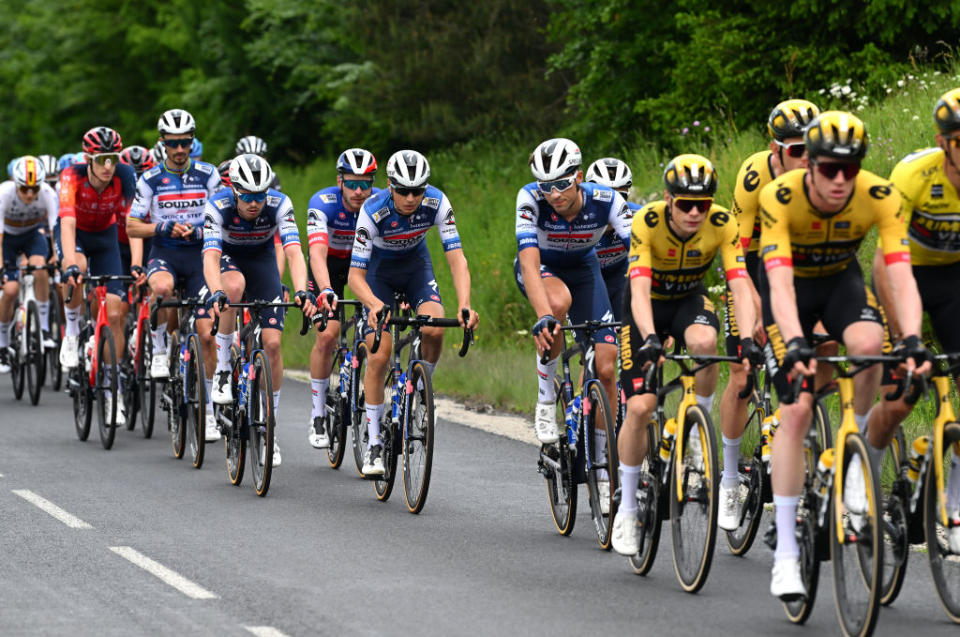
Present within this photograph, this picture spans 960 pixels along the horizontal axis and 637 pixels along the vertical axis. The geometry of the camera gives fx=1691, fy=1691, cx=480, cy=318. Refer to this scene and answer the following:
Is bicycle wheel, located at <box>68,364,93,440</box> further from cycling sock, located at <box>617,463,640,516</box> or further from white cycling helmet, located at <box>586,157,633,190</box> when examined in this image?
cycling sock, located at <box>617,463,640,516</box>

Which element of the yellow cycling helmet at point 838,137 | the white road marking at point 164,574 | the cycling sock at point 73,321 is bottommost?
the white road marking at point 164,574

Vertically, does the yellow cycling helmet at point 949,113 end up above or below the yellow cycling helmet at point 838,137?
above

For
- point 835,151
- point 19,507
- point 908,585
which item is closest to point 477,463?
point 19,507

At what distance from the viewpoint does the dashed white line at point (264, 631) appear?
23.6ft

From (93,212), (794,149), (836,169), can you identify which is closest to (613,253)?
(794,149)

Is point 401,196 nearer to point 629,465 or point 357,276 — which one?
point 357,276

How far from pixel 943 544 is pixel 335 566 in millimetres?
3179

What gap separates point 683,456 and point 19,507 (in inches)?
191

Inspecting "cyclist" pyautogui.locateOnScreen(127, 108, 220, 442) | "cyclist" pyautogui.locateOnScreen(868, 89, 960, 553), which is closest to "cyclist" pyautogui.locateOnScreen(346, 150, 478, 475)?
"cyclist" pyautogui.locateOnScreen(127, 108, 220, 442)

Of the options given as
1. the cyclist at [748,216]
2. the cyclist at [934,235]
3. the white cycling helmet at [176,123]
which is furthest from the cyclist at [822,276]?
the white cycling helmet at [176,123]

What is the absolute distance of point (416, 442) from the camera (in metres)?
10.6

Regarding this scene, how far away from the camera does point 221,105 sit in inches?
1539

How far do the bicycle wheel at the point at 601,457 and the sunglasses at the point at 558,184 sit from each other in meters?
1.25

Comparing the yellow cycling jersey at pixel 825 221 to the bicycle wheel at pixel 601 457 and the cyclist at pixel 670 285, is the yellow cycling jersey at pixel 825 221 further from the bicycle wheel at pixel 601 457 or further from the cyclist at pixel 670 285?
the bicycle wheel at pixel 601 457
